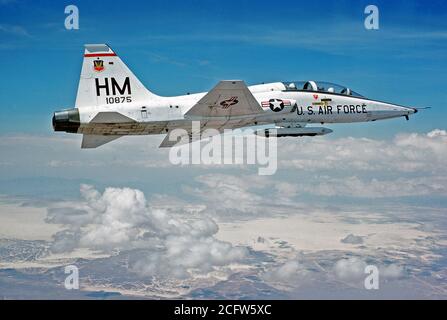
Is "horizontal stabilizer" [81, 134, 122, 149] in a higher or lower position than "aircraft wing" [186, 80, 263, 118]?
lower

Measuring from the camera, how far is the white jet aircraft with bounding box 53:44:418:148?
81.1 feet

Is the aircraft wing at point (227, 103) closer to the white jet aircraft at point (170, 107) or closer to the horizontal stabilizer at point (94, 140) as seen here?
the white jet aircraft at point (170, 107)

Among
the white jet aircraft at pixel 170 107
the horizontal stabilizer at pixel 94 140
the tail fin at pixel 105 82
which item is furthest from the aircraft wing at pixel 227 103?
the horizontal stabilizer at pixel 94 140

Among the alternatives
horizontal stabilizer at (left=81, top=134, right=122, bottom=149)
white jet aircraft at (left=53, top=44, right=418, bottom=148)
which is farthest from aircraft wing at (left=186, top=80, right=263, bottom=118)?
horizontal stabilizer at (left=81, top=134, right=122, bottom=149)

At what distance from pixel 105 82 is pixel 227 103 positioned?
16.9ft

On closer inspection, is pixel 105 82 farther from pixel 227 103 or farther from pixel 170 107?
pixel 227 103

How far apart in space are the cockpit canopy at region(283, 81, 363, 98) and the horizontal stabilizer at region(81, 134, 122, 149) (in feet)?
27.5

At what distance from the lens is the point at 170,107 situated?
25.8m

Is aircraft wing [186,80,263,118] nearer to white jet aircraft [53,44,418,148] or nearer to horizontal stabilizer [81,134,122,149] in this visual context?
white jet aircraft [53,44,418,148]

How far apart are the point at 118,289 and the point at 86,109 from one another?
149 meters

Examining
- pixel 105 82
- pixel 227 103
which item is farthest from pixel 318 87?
pixel 105 82

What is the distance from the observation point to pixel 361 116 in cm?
2956
